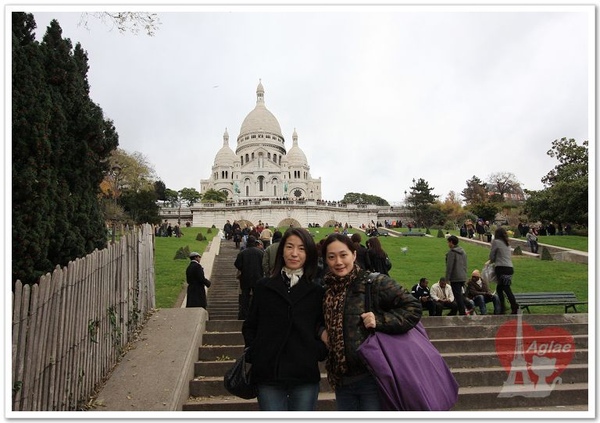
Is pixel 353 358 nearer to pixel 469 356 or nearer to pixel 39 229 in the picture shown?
pixel 469 356

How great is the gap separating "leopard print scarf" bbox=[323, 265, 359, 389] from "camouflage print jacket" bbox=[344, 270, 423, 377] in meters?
0.03

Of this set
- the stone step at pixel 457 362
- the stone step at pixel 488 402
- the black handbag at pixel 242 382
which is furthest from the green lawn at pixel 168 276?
the black handbag at pixel 242 382

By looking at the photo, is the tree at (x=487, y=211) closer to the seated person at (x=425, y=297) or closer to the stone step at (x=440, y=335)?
the seated person at (x=425, y=297)

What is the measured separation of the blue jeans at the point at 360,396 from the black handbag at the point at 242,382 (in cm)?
56

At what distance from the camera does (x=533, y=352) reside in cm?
606

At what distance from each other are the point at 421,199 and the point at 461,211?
4102 mm

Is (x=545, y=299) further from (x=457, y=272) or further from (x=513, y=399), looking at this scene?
(x=513, y=399)

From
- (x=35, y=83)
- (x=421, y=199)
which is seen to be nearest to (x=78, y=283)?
(x=35, y=83)

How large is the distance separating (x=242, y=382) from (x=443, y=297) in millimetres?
5408

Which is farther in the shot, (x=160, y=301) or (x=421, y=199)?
(x=421, y=199)

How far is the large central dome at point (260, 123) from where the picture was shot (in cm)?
8656

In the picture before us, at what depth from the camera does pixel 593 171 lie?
4.50 m

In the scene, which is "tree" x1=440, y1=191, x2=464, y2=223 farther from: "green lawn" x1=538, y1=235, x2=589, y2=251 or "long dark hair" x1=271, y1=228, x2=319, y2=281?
"long dark hair" x1=271, y1=228, x2=319, y2=281

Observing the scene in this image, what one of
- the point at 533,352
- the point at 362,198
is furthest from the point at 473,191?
the point at 533,352
